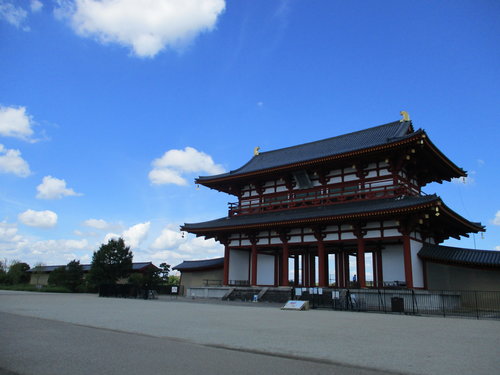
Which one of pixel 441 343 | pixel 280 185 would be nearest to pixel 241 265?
pixel 280 185

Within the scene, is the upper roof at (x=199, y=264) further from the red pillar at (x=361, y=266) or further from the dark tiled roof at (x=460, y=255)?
the dark tiled roof at (x=460, y=255)

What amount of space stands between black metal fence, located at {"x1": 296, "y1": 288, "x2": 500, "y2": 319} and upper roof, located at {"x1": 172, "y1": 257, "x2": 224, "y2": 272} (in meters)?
13.1

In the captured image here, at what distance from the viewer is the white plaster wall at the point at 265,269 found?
3167 centimetres

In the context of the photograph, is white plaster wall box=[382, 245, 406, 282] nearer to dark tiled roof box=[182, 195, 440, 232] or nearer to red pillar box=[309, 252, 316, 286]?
dark tiled roof box=[182, 195, 440, 232]

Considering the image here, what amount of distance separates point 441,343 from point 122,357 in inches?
283

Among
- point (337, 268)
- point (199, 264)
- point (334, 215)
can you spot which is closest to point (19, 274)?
point (199, 264)

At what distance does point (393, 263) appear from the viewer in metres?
25.8

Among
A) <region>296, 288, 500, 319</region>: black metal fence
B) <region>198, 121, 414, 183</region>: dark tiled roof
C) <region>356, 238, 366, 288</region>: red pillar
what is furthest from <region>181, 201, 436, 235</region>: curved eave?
<region>198, 121, 414, 183</region>: dark tiled roof

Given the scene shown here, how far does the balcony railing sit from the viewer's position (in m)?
25.5

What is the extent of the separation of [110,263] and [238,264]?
50.9 ft

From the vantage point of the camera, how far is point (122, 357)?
667 cm

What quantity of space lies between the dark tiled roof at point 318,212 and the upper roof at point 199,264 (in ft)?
16.6

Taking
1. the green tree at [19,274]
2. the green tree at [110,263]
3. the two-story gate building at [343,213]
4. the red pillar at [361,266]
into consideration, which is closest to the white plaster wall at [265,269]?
the two-story gate building at [343,213]

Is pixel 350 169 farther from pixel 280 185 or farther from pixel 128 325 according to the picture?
pixel 128 325
